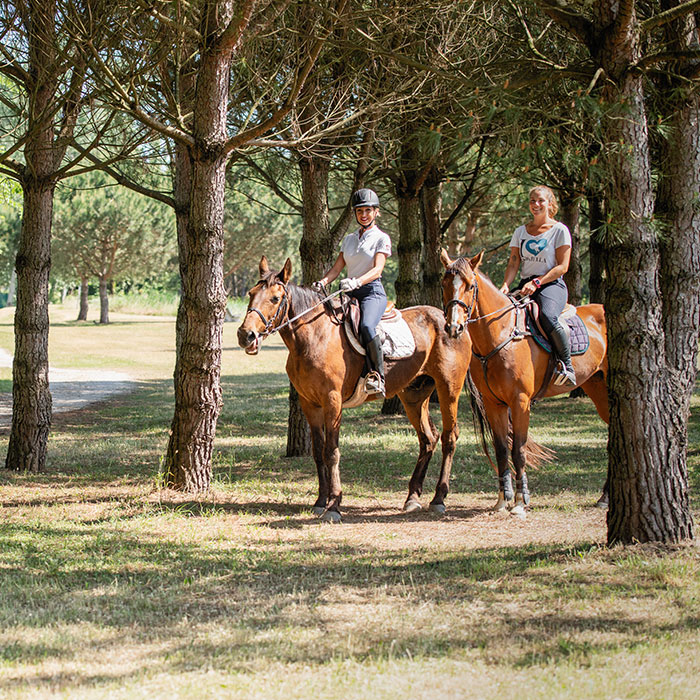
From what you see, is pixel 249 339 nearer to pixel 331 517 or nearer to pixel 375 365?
pixel 375 365

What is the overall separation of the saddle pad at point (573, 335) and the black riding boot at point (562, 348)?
8cm

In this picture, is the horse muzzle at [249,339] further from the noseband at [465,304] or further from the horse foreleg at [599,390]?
the horse foreleg at [599,390]

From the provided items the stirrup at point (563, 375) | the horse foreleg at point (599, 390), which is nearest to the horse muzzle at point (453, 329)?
the stirrup at point (563, 375)

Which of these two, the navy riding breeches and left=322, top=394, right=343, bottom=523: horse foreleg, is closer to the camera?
left=322, top=394, right=343, bottom=523: horse foreleg

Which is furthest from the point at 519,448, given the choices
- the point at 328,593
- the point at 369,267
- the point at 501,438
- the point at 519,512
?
the point at 328,593

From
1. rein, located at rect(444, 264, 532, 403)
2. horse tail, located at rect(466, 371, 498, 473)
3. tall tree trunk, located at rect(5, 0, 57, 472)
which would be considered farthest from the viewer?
tall tree trunk, located at rect(5, 0, 57, 472)

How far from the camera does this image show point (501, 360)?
25.3ft

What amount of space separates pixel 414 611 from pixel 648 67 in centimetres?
389

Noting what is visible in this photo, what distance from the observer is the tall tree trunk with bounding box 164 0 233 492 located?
813 centimetres

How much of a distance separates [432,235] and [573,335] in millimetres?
7717

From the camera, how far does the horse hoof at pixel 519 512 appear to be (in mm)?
7641

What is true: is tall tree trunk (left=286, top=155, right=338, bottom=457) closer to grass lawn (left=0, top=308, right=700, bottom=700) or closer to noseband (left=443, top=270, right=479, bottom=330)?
grass lawn (left=0, top=308, right=700, bottom=700)

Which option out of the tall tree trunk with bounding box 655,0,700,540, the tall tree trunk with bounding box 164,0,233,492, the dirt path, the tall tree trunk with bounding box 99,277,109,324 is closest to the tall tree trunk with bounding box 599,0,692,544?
the tall tree trunk with bounding box 655,0,700,540

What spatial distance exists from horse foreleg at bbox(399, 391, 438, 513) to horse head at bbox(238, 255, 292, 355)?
199cm
